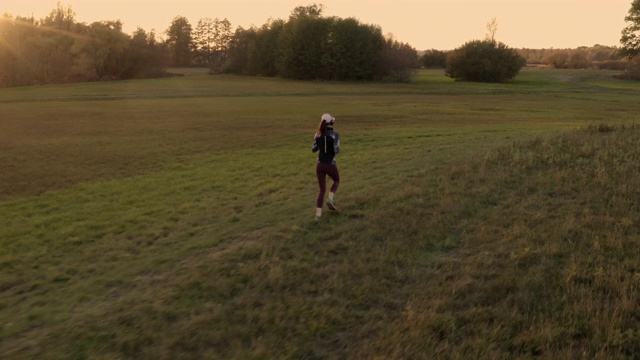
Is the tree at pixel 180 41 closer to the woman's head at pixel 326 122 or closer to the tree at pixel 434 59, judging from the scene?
the tree at pixel 434 59

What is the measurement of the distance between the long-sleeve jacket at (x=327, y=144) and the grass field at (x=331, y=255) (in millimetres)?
1305

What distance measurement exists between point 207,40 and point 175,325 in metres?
150

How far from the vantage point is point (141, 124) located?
31.3 metres

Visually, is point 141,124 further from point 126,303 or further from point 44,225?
point 126,303

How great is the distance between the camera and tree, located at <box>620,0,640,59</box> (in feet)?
241

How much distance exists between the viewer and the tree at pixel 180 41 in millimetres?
141625

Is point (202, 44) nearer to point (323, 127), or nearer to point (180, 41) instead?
point (180, 41)

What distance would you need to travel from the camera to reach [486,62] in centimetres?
8900

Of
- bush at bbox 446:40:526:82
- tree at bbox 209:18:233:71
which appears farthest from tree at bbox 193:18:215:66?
bush at bbox 446:40:526:82

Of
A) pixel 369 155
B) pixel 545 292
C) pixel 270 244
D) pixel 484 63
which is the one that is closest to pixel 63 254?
pixel 270 244

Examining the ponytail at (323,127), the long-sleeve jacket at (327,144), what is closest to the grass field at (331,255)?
the long-sleeve jacket at (327,144)

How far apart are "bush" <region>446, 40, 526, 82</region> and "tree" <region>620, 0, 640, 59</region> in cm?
1724

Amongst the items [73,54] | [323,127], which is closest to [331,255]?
[323,127]

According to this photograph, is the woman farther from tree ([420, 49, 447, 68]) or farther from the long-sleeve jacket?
tree ([420, 49, 447, 68])
